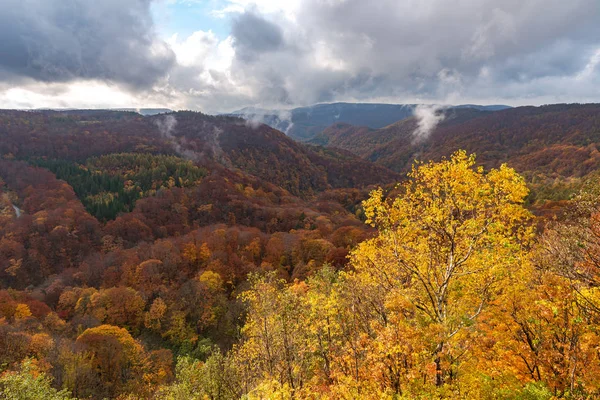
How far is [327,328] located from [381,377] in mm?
5800

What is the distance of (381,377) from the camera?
692 inches

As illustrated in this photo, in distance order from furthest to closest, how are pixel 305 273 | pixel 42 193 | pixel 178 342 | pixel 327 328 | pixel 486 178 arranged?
pixel 42 193 < pixel 305 273 < pixel 178 342 < pixel 327 328 < pixel 486 178

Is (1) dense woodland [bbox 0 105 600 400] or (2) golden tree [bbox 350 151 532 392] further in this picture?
(1) dense woodland [bbox 0 105 600 400]

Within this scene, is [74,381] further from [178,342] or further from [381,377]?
[381,377]

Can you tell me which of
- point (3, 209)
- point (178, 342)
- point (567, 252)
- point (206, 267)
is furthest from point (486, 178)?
point (3, 209)

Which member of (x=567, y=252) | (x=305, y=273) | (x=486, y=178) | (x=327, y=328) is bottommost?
(x=305, y=273)

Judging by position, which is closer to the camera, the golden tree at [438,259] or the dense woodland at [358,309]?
the golden tree at [438,259]

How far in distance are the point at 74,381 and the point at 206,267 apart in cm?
5765

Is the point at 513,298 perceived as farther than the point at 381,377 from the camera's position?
Yes

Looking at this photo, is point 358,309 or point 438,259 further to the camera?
point 358,309

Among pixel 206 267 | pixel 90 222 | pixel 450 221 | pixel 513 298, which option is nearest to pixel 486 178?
pixel 450 221

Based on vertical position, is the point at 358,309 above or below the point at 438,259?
below

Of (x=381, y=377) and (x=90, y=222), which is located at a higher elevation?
(x=381, y=377)

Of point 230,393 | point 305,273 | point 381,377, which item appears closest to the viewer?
point 381,377
